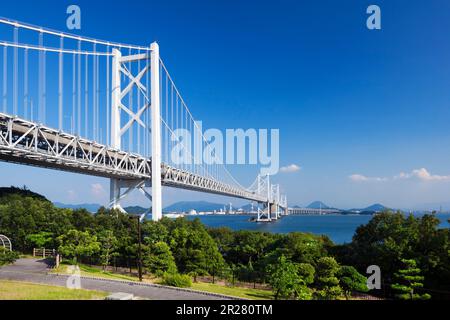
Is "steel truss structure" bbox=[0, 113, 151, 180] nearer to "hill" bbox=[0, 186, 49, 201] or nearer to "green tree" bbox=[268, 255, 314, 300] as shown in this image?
"hill" bbox=[0, 186, 49, 201]

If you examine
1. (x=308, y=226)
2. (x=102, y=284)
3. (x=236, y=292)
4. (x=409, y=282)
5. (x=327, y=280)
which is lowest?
(x=308, y=226)

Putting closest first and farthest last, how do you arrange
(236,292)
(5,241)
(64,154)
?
(236,292), (5,241), (64,154)

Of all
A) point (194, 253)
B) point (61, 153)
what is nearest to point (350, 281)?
point (194, 253)

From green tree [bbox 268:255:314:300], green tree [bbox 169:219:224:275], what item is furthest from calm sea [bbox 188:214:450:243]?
green tree [bbox 268:255:314:300]

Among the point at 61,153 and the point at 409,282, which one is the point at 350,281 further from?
the point at 61,153

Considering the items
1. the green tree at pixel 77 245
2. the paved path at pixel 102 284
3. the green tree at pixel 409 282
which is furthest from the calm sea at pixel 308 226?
the paved path at pixel 102 284

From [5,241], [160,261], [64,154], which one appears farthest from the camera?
[64,154]

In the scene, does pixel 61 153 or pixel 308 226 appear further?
pixel 308 226

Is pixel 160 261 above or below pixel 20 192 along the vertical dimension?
below
